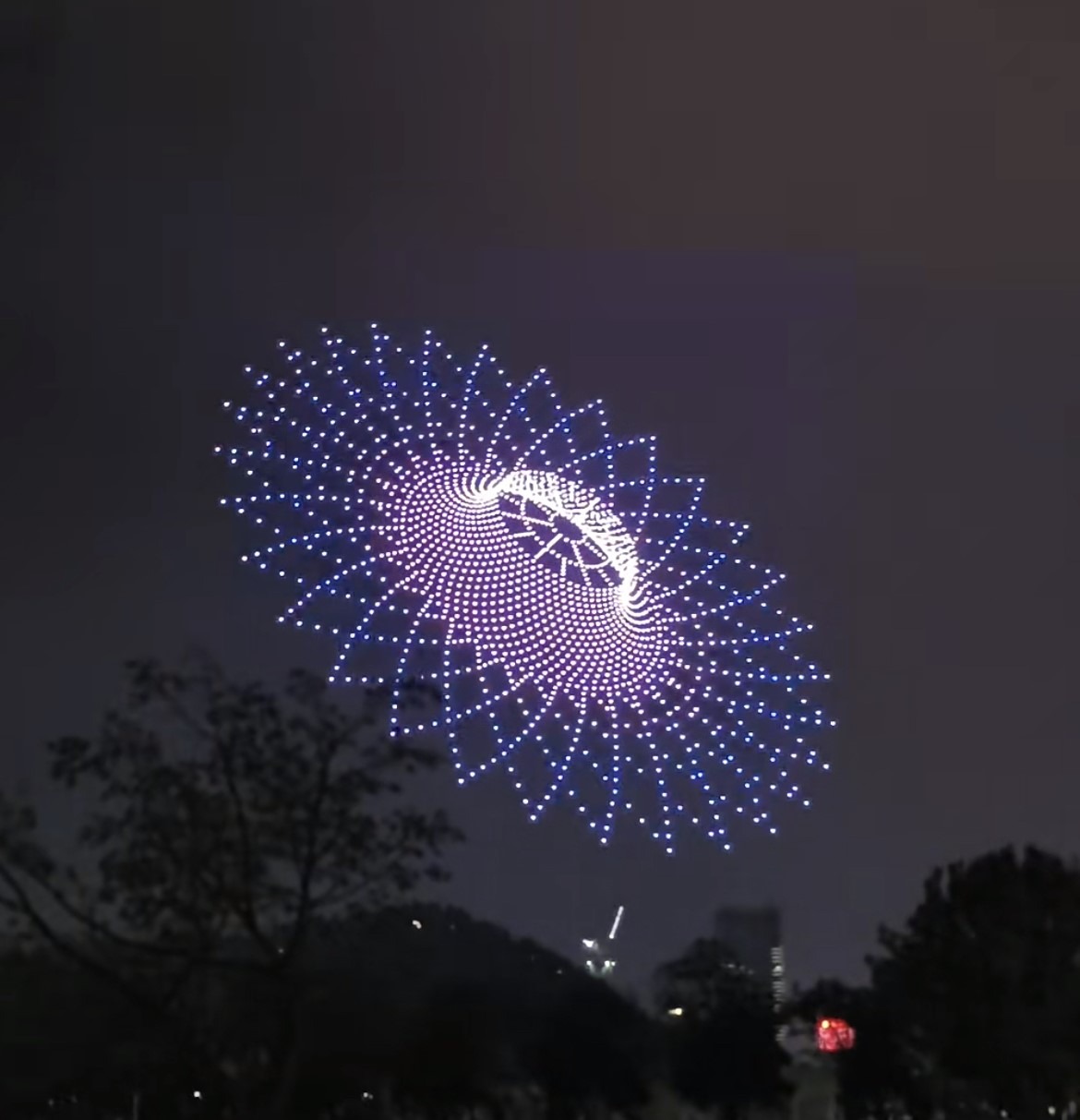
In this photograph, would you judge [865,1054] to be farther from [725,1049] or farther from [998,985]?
[998,985]

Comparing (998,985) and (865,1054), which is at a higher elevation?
(865,1054)

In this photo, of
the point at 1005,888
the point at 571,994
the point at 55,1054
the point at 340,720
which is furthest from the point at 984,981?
the point at 340,720

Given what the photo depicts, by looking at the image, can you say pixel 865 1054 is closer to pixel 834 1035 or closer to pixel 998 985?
pixel 834 1035

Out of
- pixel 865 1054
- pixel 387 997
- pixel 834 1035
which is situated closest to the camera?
pixel 387 997

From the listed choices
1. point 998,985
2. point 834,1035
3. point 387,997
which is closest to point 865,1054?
point 834,1035

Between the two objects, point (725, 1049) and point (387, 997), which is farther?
point (725, 1049)

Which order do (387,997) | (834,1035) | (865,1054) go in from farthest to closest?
(834,1035) → (865,1054) → (387,997)

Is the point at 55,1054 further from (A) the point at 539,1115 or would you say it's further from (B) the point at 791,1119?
(B) the point at 791,1119
